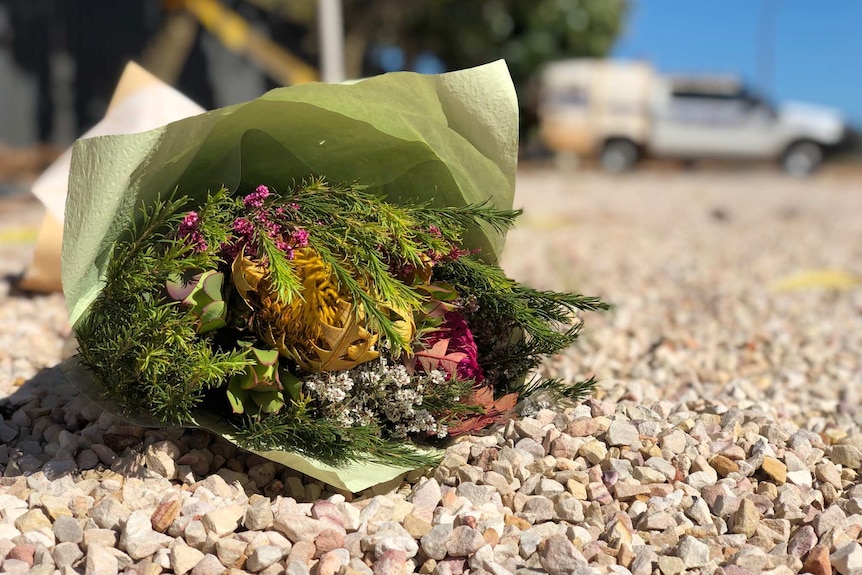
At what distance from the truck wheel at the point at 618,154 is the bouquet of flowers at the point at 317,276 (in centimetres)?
1301

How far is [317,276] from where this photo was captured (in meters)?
1.47

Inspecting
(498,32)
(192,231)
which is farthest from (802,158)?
(192,231)

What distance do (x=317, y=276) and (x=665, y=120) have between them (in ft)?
44.2

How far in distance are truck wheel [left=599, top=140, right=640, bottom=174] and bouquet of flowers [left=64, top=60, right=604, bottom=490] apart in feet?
42.7

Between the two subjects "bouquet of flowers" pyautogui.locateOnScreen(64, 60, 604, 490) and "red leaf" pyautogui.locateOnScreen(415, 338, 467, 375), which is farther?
"red leaf" pyautogui.locateOnScreen(415, 338, 467, 375)

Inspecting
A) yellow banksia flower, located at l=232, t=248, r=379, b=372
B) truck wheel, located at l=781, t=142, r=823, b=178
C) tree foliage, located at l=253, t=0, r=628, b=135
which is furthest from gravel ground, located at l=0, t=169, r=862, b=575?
tree foliage, located at l=253, t=0, r=628, b=135

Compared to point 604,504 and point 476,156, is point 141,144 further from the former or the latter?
point 604,504

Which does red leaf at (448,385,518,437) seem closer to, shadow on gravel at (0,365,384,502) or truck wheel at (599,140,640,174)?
shadow on gravel at (0,365,384,502)

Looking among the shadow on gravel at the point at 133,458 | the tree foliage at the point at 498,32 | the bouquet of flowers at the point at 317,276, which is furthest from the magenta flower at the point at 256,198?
the tree foliage at the point at 498,32

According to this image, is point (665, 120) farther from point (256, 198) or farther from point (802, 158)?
point (256, 198)

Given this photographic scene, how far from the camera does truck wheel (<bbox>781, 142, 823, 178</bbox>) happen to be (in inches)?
534

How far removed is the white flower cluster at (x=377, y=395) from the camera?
60.1 inches

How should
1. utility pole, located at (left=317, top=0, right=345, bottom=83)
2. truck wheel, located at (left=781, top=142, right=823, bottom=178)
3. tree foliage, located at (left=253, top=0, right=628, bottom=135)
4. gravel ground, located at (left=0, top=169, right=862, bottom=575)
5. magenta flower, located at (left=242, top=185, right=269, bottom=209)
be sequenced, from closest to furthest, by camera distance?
gravel ground, located at (left=0, top=169, right=862, bottom=575), magenta flower, located at (left=242, top=185, right=269, bottom=209), utility pole, located at (left=317, top=0, right=345, bottom=83), truck wheel, located at (left=781, top=142, right=823, bottom=178), tree foliage, located at (left=253, top=0, right=628, bottom=135)

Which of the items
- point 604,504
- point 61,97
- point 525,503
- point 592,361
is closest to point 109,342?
point 525,503
